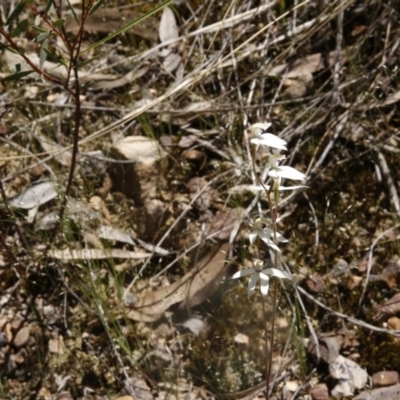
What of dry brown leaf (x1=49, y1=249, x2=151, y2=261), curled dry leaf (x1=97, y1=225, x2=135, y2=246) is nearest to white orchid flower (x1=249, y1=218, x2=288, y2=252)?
dry brown leaf (x1=49, y1=249, x2=151, y2=261)

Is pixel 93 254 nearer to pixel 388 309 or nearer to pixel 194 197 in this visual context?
pixel 194 197

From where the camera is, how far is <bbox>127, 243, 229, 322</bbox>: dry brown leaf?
94.2 inches

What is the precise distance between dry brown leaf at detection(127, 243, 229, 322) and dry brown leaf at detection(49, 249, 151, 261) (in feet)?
0.53

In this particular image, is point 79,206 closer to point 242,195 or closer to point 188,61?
point 242,195

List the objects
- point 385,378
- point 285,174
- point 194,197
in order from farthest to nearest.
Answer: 1. point 194,197
2. point 385,378
3. point 285,174

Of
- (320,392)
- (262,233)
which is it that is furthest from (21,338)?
(262,233)

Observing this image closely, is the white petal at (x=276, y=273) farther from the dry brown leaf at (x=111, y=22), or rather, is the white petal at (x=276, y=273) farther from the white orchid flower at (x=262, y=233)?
the dry brown leaf at (x=111, y=22)

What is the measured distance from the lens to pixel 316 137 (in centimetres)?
271

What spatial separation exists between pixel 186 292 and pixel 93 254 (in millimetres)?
374

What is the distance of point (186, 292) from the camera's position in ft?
7.91

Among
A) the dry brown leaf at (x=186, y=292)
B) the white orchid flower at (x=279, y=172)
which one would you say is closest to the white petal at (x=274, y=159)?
the white orchid flower at (x=279, y=172)

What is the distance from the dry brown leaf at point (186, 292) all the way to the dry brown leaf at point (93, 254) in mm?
→ 162

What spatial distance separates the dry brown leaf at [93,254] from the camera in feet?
8.05

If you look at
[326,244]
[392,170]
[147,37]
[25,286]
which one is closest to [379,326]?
[326,244]
